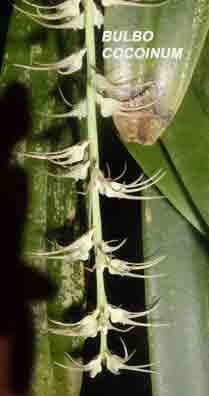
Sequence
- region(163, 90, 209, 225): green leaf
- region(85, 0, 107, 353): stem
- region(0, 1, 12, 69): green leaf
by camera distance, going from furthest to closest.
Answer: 1. region(0, 1, 12, 69): green leaf
2. region(163, 90, 209, 225): green leaf
3. region(85, 0, 107, 353): stem

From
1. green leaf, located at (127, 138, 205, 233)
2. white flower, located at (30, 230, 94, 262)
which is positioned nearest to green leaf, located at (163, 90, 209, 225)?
green leaf, located at (127, 138, 205, 233)

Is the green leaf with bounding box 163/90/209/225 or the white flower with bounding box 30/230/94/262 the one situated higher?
the green leaf with bounding box 163/90/209/225

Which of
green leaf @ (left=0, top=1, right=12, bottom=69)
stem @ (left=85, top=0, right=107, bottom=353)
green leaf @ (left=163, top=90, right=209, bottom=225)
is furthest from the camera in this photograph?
green leaf @ (left=0, top=1, right=12, bottom=69)

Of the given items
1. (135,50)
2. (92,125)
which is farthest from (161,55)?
(92,125)

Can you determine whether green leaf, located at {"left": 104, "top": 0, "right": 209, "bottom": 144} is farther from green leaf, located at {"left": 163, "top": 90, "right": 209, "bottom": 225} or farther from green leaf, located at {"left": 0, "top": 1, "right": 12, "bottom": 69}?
green leaf, located at {"left": 0, "top": 1, "right": 12, "bottom": 69}

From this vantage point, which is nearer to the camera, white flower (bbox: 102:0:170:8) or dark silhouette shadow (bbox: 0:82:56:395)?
white flower (bbox: 102:0:170:8)

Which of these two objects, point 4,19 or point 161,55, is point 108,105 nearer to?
point 161,55

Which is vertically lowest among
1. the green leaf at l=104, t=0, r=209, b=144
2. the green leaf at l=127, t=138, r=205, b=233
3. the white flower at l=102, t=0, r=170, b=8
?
the green leaf at l=127, t=138, r=205, b=233

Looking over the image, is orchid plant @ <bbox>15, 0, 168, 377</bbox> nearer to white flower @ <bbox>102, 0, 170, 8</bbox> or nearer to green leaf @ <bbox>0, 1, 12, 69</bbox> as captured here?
white flower @ <bbox>102, 0, 170, 8</bbox>

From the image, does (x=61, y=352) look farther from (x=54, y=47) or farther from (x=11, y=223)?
(x=54, y=47)

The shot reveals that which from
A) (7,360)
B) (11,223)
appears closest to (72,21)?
(11,223)
